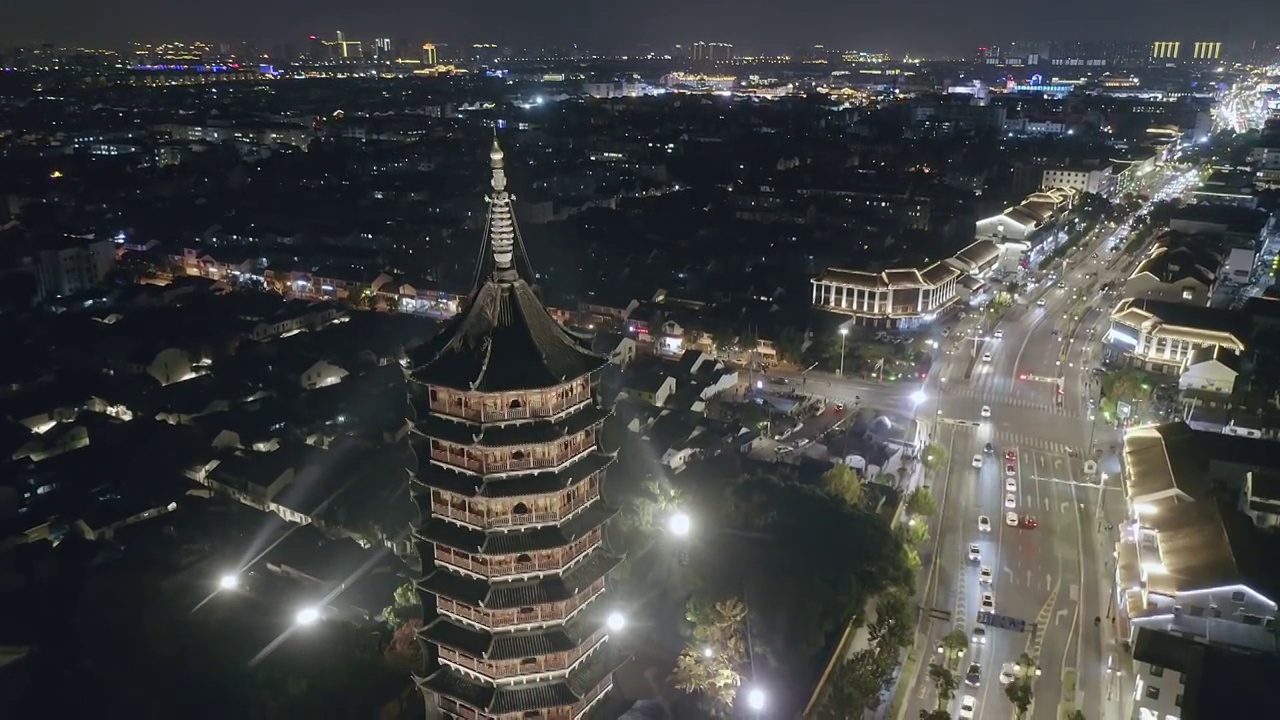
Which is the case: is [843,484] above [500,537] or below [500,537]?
below

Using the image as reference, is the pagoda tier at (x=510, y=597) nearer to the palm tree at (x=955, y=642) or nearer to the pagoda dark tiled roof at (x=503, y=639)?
the pagoda dark tiled roof at (x=503, y=639)

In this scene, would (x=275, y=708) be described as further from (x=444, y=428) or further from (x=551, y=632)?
(x=444, y=428)

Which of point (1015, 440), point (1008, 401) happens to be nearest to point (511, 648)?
point (1015, 440)

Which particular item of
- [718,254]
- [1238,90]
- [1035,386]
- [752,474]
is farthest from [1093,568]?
[1238,90]

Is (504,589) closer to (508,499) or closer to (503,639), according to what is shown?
(503,639)

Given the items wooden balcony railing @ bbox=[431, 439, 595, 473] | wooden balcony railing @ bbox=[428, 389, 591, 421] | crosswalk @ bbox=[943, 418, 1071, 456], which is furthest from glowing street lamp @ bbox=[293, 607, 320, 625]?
crosswalk @ bbox=[943, 418, 1071, 456]

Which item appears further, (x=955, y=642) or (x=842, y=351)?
(x=842, y=351)
